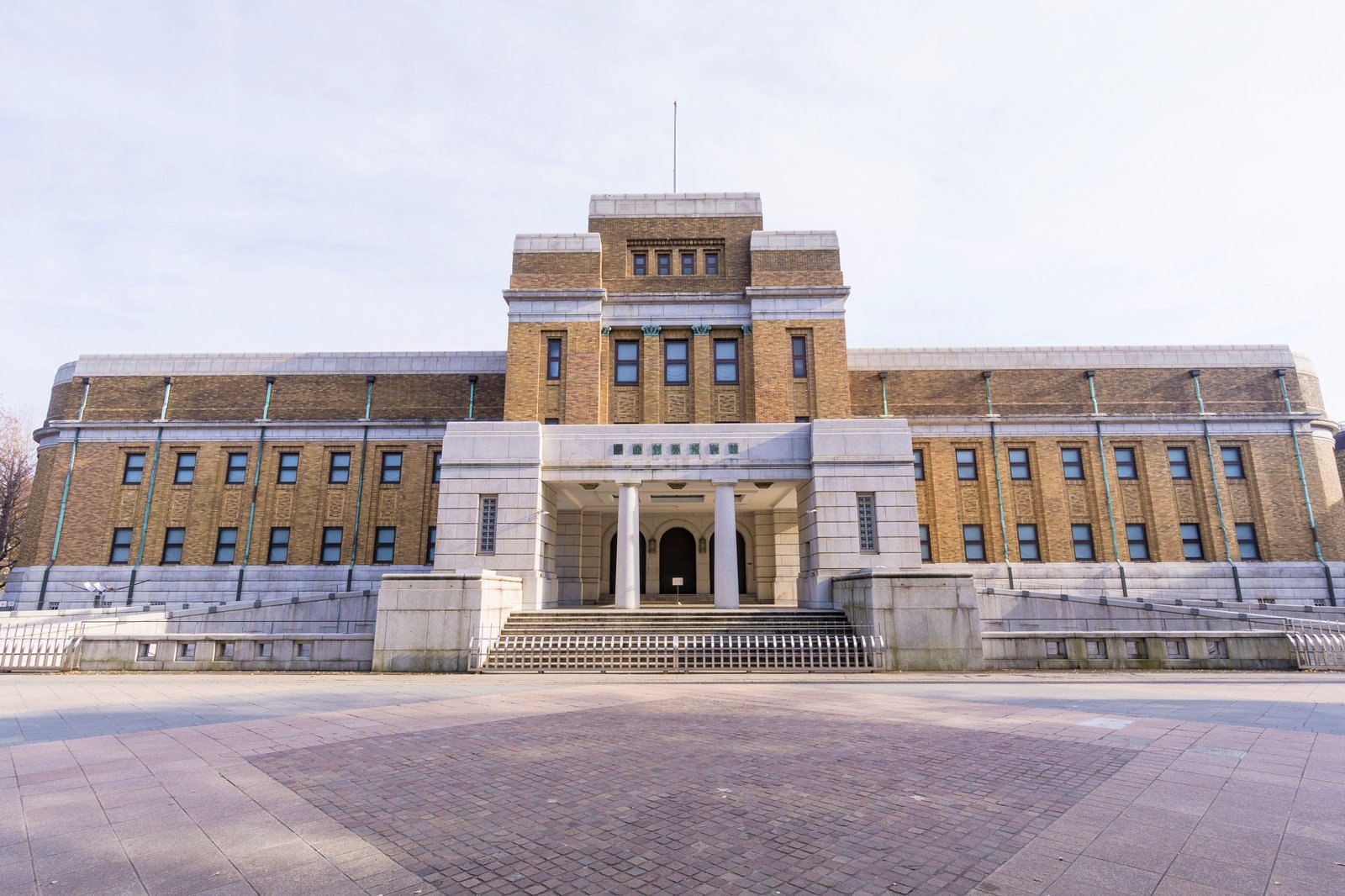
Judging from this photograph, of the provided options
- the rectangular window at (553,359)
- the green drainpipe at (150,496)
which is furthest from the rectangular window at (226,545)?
the rectangular window at (553,359)

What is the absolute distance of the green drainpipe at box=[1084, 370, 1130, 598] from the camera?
2914 centimetres

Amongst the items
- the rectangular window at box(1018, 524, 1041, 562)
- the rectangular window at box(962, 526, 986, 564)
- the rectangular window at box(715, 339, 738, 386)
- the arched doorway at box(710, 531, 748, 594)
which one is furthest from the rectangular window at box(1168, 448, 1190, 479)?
the rectangular window at box(715, 339, 738, 386)

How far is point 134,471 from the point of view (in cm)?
3177

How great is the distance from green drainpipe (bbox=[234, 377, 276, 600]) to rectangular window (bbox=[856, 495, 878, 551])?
26704 mm

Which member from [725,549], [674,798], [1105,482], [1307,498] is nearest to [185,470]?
[725,549]

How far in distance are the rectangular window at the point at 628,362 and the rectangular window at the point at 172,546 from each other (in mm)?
21710

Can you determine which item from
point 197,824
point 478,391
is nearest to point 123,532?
point 478,391

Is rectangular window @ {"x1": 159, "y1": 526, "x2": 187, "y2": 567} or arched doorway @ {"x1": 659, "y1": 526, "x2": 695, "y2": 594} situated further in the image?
rectangular window @ {"x1": 159, "y1": 526, "x2": 187, "y2": 567}

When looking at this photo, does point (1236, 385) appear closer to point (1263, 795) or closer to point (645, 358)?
point (645, 358)

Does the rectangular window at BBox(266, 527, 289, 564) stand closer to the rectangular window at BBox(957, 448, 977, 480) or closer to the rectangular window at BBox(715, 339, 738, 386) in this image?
the rectangular window at BBox(715, 339, 738, 386)

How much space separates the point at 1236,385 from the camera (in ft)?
103

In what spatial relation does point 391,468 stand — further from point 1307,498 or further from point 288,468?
point 1307,498

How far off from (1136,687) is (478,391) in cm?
2802

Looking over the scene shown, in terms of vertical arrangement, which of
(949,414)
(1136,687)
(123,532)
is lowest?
(1136,687)
